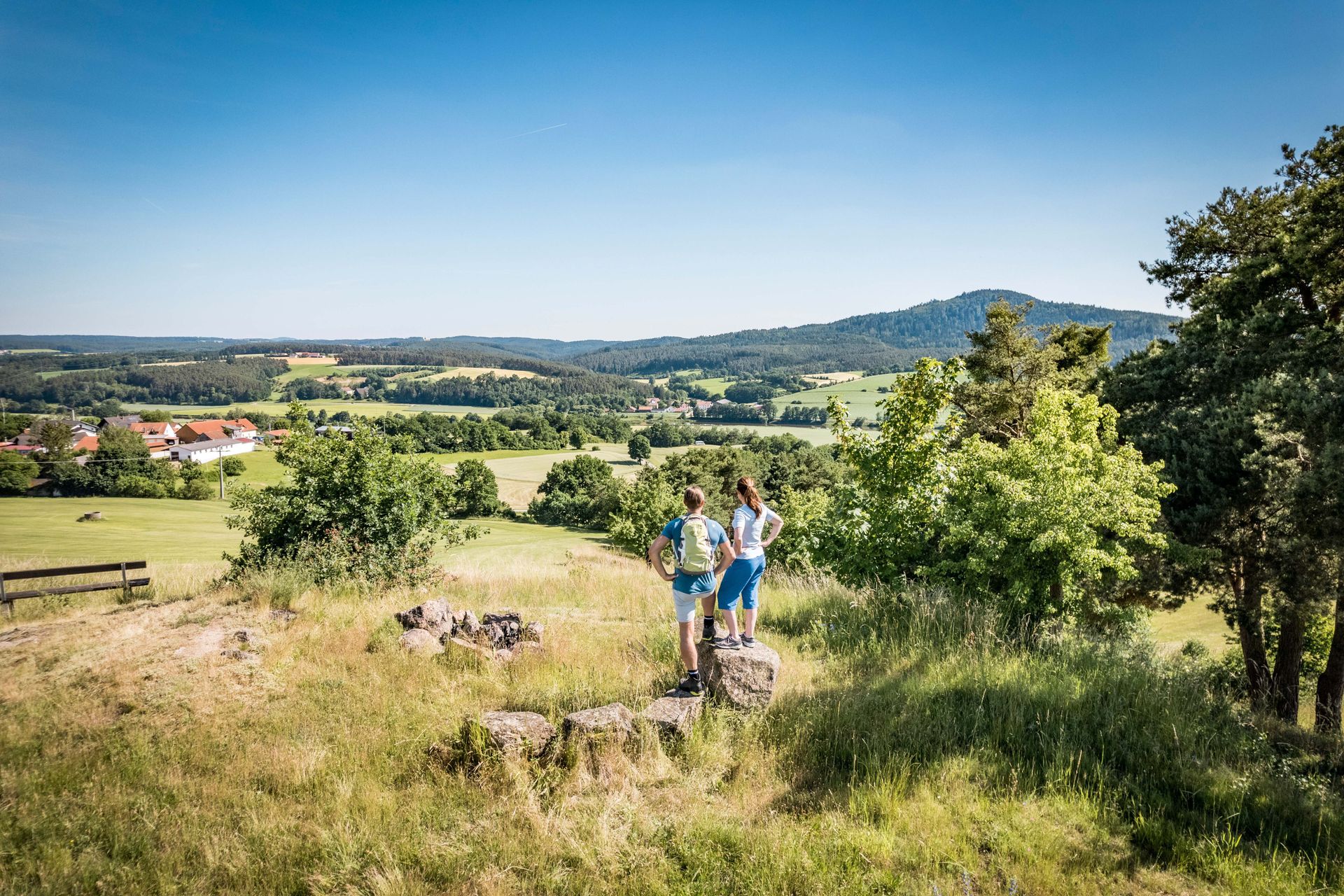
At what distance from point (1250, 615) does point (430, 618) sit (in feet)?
59.7

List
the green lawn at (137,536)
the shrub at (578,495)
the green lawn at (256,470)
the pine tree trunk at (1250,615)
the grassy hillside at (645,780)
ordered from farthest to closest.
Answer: the shrub at (578,495)
the green lawn at (256,470)
the green lawn at (137,536)
the pine tree trunk at (1250,615)
the grassy hillside at (645,780)

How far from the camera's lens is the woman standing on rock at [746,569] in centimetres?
645

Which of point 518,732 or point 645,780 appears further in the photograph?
point 518,732

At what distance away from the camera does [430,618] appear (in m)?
8.34

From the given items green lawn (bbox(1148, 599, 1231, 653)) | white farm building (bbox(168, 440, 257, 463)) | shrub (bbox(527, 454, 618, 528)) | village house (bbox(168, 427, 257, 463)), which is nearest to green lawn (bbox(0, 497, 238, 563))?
village house (bbox(168, 427, 257, 463))

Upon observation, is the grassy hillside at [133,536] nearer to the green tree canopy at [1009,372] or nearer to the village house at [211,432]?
the green tree canopy at [1009,372]

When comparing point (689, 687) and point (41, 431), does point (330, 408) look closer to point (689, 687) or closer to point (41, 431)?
point (41, 431)

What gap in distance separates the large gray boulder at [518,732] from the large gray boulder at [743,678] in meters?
1.68

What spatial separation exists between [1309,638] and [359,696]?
30156mm

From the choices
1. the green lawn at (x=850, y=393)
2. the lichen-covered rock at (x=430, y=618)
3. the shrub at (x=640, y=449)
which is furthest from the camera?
the green lawn at (x=850, y=393)

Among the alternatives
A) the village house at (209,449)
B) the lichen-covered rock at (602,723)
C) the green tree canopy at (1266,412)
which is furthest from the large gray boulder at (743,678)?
the village house at (209,449)

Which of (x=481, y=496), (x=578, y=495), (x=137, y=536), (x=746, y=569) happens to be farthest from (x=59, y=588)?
(x=578, y=495)

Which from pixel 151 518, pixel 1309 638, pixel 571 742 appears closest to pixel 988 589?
pixel 571 742

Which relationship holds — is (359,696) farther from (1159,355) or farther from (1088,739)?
(1159,355)
